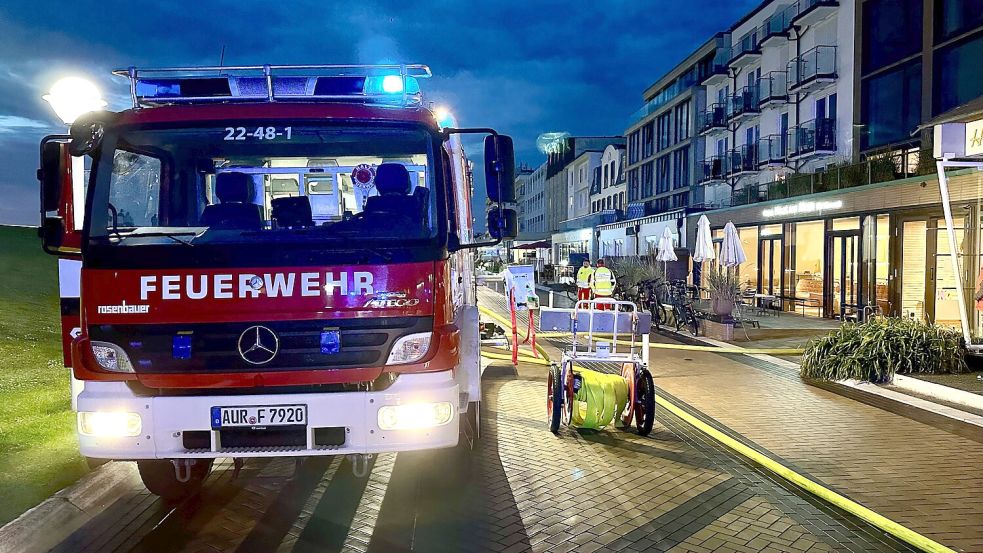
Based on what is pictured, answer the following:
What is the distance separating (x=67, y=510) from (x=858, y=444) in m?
6.65

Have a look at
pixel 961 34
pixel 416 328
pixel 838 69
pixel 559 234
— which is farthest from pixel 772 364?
pixel 559 234

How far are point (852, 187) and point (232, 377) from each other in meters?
18.8

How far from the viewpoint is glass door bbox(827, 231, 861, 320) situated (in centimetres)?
1919

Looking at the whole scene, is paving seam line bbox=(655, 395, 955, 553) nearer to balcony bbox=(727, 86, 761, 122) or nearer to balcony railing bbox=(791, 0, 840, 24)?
balcony railing bbox=(791, 0, 840, 24)

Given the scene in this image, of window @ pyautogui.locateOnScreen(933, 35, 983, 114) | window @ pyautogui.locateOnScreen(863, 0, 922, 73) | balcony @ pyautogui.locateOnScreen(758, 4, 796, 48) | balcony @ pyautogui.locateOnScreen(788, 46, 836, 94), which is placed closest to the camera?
window @ pyautogui.locateOnScreen(933, 35, 983, 114)

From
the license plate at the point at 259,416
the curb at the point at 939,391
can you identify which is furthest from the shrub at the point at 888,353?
the license plate at the point at 259,416

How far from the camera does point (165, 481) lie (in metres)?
5.35

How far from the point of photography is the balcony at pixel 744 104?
3431cm

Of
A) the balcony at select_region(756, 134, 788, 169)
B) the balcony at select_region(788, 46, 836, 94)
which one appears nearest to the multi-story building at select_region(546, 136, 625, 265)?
the balcony at select_region(756, 134, 788, 169)

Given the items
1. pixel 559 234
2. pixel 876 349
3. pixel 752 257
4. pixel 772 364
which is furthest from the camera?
pixel 559 234

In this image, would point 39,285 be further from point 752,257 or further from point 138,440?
point 752,257

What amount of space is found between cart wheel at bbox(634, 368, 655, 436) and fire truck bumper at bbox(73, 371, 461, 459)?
3240mm

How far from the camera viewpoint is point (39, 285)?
60.4 ft

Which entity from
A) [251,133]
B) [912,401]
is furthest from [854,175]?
[251,133]
